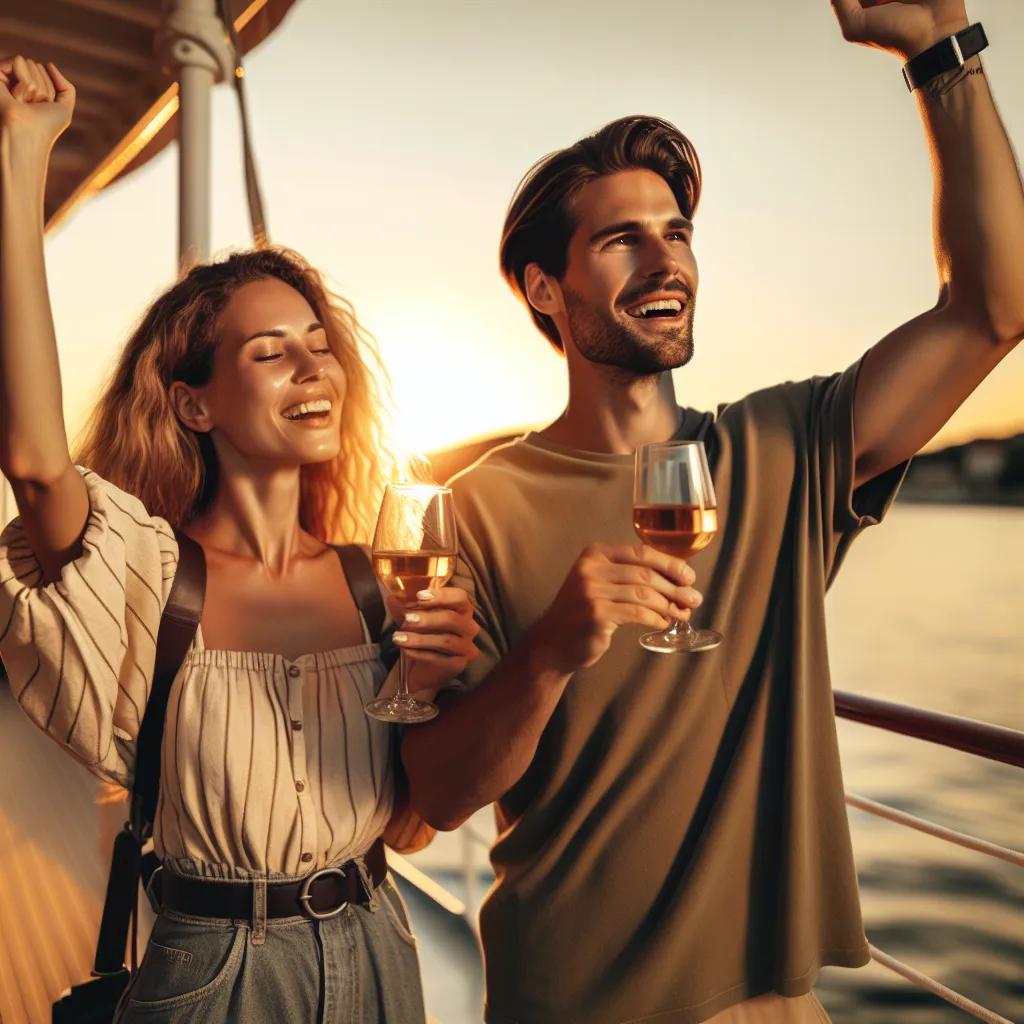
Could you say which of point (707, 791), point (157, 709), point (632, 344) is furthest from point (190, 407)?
point (707, 791)

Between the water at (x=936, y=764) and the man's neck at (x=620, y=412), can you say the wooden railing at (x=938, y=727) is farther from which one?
the water at (x=936, y=764)

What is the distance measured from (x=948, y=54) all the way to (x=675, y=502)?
2.14 feet

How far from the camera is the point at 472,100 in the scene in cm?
993

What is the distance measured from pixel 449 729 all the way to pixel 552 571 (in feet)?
0.88

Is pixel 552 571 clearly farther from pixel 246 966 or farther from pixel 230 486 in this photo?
pixel 246 966

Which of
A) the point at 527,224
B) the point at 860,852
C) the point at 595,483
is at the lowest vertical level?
the point at 860,852

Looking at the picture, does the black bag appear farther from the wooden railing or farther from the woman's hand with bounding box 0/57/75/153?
the wooden railing

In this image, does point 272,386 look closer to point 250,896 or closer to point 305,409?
point 305,409

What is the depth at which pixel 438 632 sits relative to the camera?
1172 mm

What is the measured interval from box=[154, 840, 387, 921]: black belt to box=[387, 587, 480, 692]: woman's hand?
0.31 metres

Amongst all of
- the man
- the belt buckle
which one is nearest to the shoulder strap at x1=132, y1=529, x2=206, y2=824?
the belt buckle

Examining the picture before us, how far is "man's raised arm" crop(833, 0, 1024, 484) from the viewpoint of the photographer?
1.09 meters

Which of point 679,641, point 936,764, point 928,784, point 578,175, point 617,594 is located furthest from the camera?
point 936,764

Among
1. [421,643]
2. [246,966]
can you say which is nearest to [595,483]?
[421,643]
